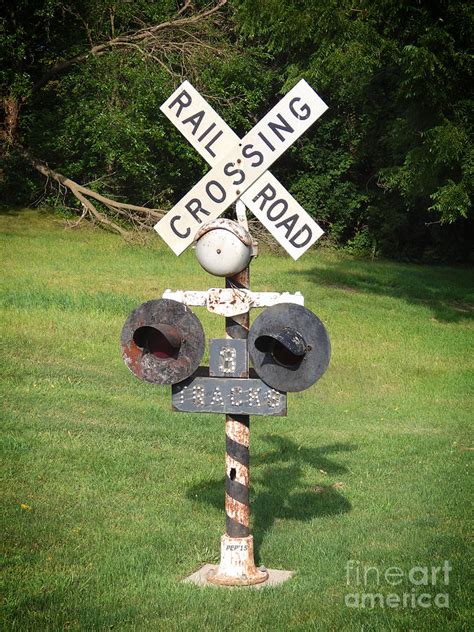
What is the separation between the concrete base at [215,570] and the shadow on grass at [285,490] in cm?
42

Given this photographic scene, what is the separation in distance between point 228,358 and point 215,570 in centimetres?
142

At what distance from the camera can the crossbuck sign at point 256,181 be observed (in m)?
5.97

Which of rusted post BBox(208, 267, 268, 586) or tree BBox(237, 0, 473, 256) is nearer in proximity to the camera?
rusted post BBox(208, 267, 268, 586)

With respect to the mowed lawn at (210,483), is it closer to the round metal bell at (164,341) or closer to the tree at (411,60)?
the round metal bell at (164,341)

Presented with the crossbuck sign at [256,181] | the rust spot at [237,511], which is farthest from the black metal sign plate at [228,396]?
the crossbuck sign at [256,181]

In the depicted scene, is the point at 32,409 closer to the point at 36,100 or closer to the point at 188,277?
the point at 188,277

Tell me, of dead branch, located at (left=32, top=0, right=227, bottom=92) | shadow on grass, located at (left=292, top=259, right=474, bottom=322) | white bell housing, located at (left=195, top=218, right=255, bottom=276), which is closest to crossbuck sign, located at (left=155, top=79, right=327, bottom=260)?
white bell housing, located at (left=195, top=218, right=255, bottom=276)

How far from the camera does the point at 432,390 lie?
575 inches

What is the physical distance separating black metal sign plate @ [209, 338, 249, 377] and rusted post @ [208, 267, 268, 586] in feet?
0.46

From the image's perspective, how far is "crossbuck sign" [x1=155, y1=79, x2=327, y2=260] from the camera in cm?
597

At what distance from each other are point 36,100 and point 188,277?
1132cm

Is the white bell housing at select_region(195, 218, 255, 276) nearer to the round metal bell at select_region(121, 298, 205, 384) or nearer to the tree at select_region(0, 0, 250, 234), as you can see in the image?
the round metal bell at select_region(121, 298, 205, 384)

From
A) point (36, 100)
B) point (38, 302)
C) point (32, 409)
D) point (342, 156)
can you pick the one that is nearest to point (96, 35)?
point (36, 100)

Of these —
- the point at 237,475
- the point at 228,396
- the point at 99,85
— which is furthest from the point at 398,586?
the point at 99,85
